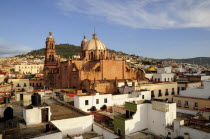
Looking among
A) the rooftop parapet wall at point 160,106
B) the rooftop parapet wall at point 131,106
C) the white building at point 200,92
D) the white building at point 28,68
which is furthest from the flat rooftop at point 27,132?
the white building at point 28,68

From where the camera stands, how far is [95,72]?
36469 millimetres

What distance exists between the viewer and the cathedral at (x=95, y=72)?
3222 cm

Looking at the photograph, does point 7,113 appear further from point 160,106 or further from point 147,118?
point 160,106

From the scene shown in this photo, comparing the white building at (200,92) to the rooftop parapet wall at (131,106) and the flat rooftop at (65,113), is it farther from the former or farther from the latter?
the flat rooftop at (65,113)

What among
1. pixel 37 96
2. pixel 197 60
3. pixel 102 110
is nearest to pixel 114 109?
pixel 102 110

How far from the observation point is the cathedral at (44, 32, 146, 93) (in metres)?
32.2

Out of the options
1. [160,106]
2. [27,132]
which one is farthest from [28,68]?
[160,106]

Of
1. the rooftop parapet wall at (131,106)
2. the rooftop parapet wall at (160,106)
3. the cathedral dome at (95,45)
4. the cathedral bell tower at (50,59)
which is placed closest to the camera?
the rooftop parapet wall at (160,106)

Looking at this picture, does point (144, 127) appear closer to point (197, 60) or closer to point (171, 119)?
point (171, 119)

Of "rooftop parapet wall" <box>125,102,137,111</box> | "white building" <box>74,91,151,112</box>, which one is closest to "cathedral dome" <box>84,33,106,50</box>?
"white building" <box>74,91,151,112</box>

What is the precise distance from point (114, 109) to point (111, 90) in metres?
10.1

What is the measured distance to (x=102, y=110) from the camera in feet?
74.8

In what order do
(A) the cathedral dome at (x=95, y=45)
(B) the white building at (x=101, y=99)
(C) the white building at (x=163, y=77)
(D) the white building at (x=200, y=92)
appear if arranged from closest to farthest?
1. (D) the white building at (x=200, y=92)
2. (B) the white building at (x=101, y=99)
3. (C) the white building at (x=163, y=77)
4. (A) the cathedral dome at (x=95, y=45)

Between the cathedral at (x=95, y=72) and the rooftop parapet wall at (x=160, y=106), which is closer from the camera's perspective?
the rooftop parapet wall at (x=160, y=106)
